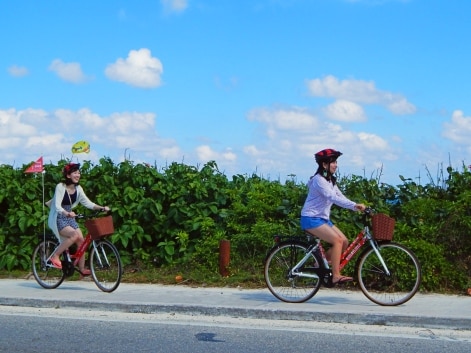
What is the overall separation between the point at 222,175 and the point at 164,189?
1094 millimetres

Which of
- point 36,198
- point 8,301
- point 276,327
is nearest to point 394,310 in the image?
point 276,327

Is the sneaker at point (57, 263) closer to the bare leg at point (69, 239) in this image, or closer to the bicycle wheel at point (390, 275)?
the bare leg at point (69, 239)

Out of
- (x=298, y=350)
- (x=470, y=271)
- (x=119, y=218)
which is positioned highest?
(x=119, y=218)

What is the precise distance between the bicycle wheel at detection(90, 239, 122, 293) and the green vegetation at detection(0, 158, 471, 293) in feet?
2.82

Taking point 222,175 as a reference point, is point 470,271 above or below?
below

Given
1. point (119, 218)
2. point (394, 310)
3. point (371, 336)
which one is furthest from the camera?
point (119, 218)

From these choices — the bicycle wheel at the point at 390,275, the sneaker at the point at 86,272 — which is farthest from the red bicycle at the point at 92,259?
the bicycle wheel at the point at 390,275

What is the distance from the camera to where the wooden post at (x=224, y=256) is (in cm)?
1116

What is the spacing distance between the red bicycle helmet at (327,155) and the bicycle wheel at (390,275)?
3.88 ft

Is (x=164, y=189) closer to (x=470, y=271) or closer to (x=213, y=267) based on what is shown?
(x=213, y=267)

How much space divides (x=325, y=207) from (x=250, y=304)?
1.49m

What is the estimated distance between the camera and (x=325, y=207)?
9.13 metres

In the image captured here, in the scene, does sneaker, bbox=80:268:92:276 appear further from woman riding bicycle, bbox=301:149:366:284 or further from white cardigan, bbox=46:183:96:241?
woman riding bicycle, bbox=301:149:366:284

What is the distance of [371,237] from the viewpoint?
9.01 meters
